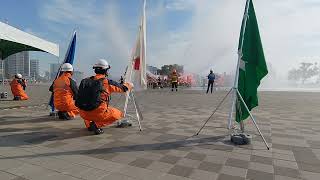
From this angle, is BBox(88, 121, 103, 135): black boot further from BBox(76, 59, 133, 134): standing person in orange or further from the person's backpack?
the person's backpack

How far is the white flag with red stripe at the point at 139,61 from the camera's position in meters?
8.09

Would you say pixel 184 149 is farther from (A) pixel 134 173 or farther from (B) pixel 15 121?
(B) pixel 15 121

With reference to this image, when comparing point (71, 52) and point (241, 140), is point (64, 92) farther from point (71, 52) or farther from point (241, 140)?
point (241, 140)

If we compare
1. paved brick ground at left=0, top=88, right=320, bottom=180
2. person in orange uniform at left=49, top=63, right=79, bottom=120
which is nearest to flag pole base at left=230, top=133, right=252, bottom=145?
paved brick ground at left=0, top=88, right=320, bottom=180

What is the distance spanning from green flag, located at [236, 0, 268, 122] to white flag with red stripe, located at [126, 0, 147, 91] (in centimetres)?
281

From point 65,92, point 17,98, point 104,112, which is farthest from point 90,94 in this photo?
point 17,98

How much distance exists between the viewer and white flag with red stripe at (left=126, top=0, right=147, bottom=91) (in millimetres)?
8094

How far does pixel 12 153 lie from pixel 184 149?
309 cm

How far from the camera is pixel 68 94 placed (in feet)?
29.2

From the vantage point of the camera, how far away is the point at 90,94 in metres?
6.77

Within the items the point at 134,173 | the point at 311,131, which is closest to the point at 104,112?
the point at 134,173

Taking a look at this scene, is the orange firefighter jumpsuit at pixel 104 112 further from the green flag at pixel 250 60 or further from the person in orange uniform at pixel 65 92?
the green flag at pixel 250 60

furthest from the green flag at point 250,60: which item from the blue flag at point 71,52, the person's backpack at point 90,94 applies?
the blue flag at point 71,52

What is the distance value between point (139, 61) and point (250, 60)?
3.06m
